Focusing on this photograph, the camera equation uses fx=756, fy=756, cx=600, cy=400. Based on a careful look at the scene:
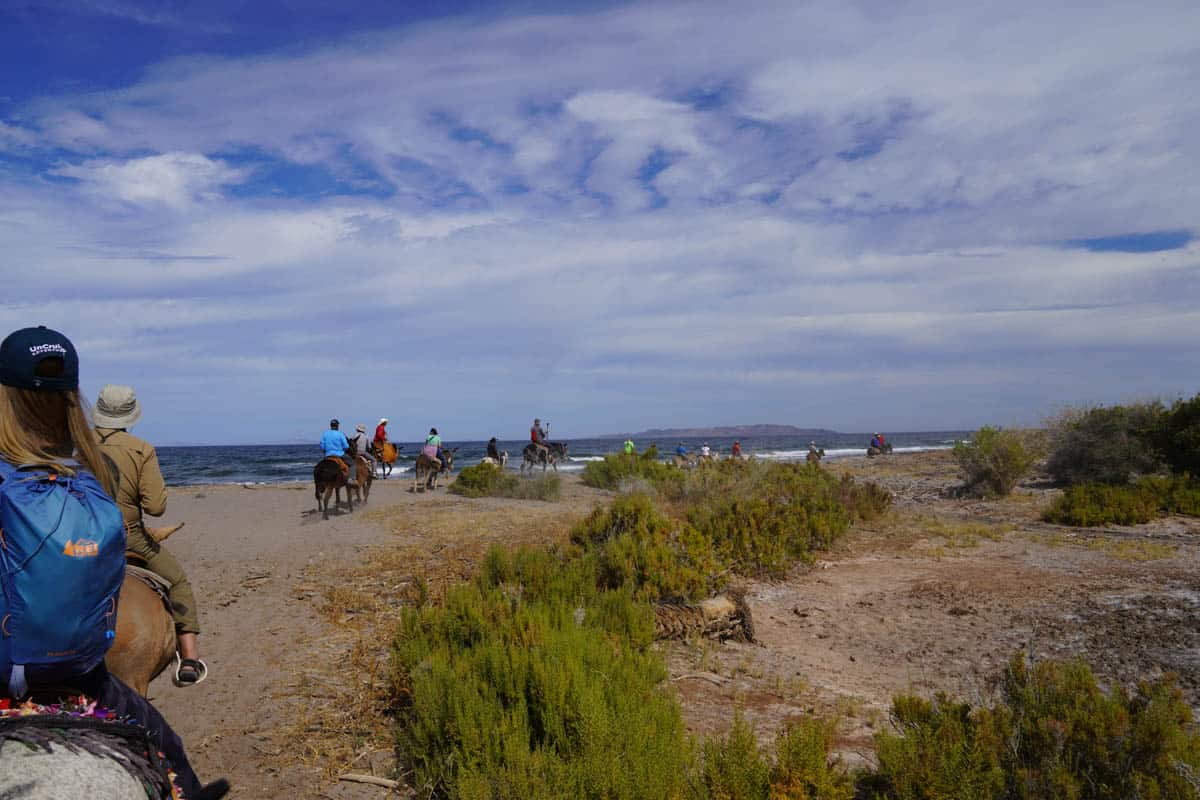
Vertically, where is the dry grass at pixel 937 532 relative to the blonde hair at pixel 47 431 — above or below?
below

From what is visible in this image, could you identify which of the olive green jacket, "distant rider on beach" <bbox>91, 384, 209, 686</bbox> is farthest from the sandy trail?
the olive green jacket

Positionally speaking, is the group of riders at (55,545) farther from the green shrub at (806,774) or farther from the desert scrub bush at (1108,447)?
the desert scrub bush at (1108,447)

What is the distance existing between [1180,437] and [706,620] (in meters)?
14.3

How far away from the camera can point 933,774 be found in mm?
3727

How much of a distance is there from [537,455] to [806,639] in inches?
920

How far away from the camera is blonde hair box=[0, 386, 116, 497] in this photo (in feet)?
7.16

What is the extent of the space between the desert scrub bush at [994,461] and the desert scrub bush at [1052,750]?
15.8m

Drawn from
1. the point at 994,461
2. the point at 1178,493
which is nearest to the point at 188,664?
the point at 1178,493

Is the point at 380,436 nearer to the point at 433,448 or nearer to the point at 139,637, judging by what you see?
the point at 433,448

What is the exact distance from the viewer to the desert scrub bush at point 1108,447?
18.0 meters

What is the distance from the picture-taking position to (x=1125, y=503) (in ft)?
45.3

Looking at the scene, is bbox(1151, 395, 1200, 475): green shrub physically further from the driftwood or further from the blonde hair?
the blonde hair

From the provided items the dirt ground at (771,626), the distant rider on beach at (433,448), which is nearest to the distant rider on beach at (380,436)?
→ the distant rider on beach at (433,448)

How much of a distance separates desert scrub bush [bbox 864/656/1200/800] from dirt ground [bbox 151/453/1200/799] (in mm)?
834
